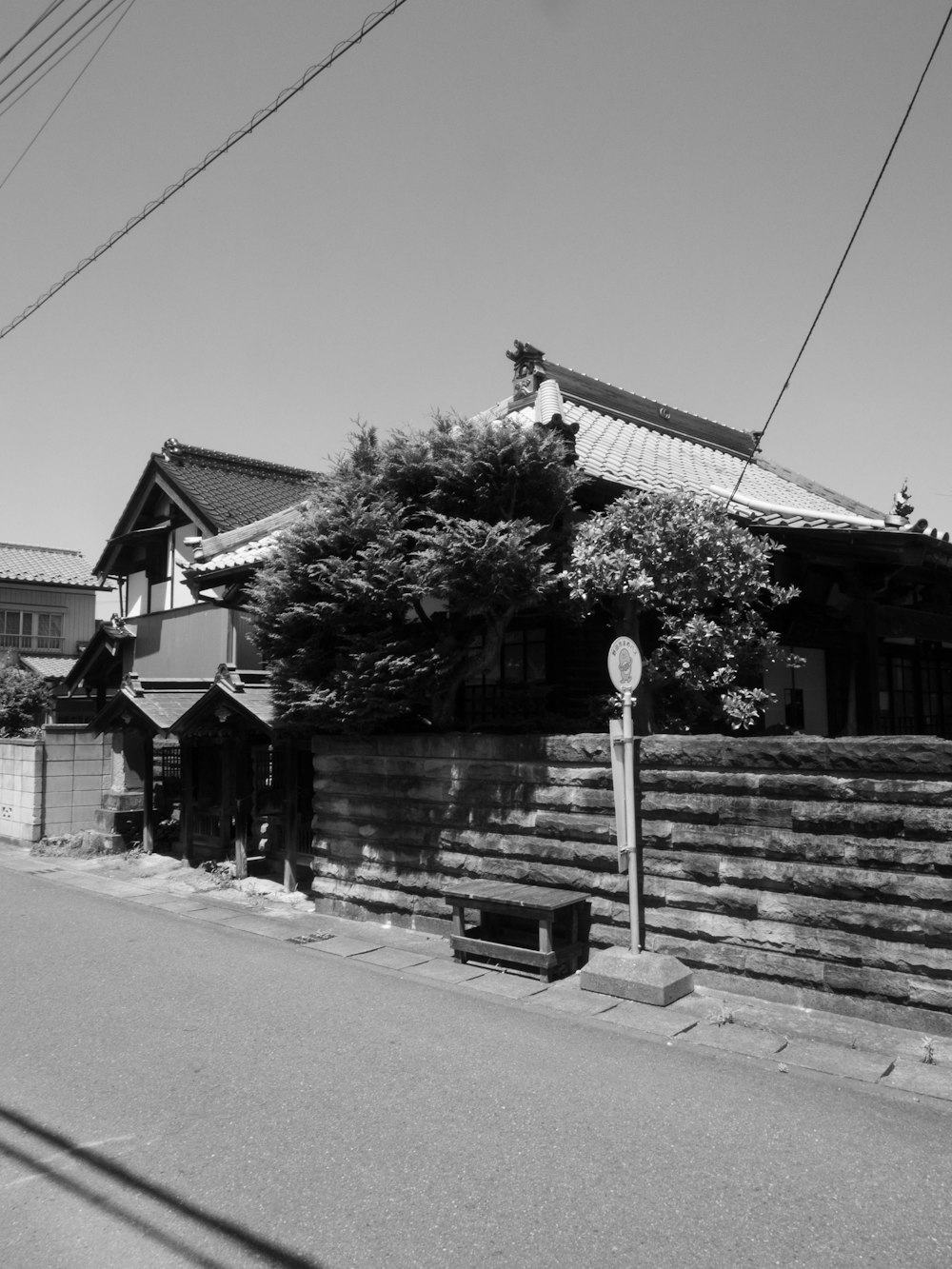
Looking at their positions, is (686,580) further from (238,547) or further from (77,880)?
(77,880)

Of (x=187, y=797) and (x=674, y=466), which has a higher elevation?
(x=674, y=466)

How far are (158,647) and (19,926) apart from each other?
8615 millimetres

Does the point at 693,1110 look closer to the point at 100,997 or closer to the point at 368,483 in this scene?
the point at 100,997

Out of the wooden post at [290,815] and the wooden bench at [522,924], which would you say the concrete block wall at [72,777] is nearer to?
the wooden post at [290,815]

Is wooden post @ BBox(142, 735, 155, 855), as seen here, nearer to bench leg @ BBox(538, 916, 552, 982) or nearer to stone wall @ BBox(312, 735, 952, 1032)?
stone wall @ BBox(312, 735, 952, 1032)

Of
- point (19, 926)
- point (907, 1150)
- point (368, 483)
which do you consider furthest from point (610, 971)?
point (19, 926)

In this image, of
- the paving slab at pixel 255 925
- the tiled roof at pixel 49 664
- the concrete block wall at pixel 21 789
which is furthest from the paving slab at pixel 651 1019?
the tiled roof at pixel 49 664

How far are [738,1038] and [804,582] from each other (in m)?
6.06

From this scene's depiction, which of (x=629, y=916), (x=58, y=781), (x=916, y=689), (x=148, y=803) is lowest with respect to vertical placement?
(x=629, y=916)

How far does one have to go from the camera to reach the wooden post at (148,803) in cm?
1545

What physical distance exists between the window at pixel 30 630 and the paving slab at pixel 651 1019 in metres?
33.8

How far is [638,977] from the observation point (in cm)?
735

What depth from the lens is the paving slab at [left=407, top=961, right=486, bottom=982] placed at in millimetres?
8125

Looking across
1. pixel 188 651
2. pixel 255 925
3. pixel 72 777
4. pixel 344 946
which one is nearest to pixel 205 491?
pixel 188 651
